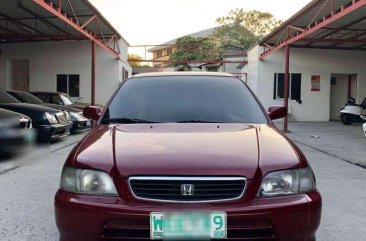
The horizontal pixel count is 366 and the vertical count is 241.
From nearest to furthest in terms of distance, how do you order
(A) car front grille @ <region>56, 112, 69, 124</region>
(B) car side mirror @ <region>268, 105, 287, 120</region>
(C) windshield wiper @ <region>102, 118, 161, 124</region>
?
(C) windshield wiper @ <region>102, 118, 161, 124</region>, (B) car side mirror @ <region>268, 105, 287, 120</region>, (A) car front grille @ <region>56, 112, 69, 124</region>

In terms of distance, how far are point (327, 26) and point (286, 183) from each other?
1531cm

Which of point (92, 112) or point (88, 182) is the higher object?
point (92, 112)

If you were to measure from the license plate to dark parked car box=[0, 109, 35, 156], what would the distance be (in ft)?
19.5

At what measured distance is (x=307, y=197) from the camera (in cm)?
288

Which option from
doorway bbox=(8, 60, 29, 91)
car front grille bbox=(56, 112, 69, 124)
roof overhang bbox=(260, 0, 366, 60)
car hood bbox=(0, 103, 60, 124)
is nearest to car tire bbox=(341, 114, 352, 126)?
roof overhang bbox=(260, 0, 366, 60)

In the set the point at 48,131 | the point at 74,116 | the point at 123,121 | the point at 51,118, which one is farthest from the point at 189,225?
the point at 74,116

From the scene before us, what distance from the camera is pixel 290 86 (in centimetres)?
2164

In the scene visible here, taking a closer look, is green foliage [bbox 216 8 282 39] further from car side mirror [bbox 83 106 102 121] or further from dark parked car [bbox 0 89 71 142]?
car side mirror [bbox 83 106 102 121]

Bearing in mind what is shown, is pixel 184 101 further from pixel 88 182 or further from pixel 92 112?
pixel 88 182

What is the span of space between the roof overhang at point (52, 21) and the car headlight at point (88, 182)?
10145 mm

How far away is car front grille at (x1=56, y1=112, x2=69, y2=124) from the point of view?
10.9 metres

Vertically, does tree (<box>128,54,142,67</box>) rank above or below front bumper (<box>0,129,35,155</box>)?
above

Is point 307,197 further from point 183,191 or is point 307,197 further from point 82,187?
point 82,187

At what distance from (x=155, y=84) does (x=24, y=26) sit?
53.8 feet
